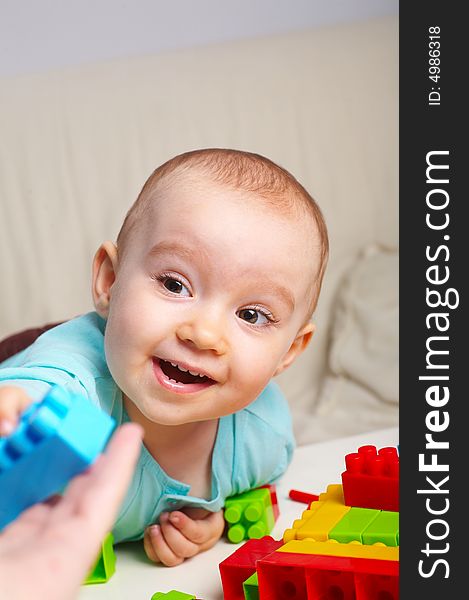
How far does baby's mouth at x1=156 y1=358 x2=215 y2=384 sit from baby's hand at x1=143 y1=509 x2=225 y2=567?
0.47 feet

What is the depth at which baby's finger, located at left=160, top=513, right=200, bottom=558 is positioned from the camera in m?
0.75

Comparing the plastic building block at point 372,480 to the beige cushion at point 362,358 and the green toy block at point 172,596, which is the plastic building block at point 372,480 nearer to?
the green toy block at point 172,596

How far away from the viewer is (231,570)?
657mm

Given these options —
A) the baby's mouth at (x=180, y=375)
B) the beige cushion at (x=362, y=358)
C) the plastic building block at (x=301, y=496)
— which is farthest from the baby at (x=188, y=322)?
the beige cushion at (x=362, y=358)

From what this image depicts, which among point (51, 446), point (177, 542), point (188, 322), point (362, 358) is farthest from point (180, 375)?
point (362, 358)

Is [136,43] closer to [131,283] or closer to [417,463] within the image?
[131,283]

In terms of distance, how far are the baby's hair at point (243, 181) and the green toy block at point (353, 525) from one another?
176mm

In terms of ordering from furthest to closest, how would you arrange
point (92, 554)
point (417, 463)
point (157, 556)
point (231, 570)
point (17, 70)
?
1. point (17, 70)
2. point (157, 556)
3. point (231, 570)
4. point (417, 463)
5. point (92, 554)

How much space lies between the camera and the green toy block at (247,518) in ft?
2.60

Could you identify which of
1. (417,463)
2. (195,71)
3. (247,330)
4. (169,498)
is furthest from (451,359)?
(195,71)

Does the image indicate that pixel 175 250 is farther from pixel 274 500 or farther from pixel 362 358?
pixel 362 358

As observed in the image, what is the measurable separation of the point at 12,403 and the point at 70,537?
5.3 inches

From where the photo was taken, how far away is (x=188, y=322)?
2.13 feet

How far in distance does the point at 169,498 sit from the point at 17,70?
82 centimetres
